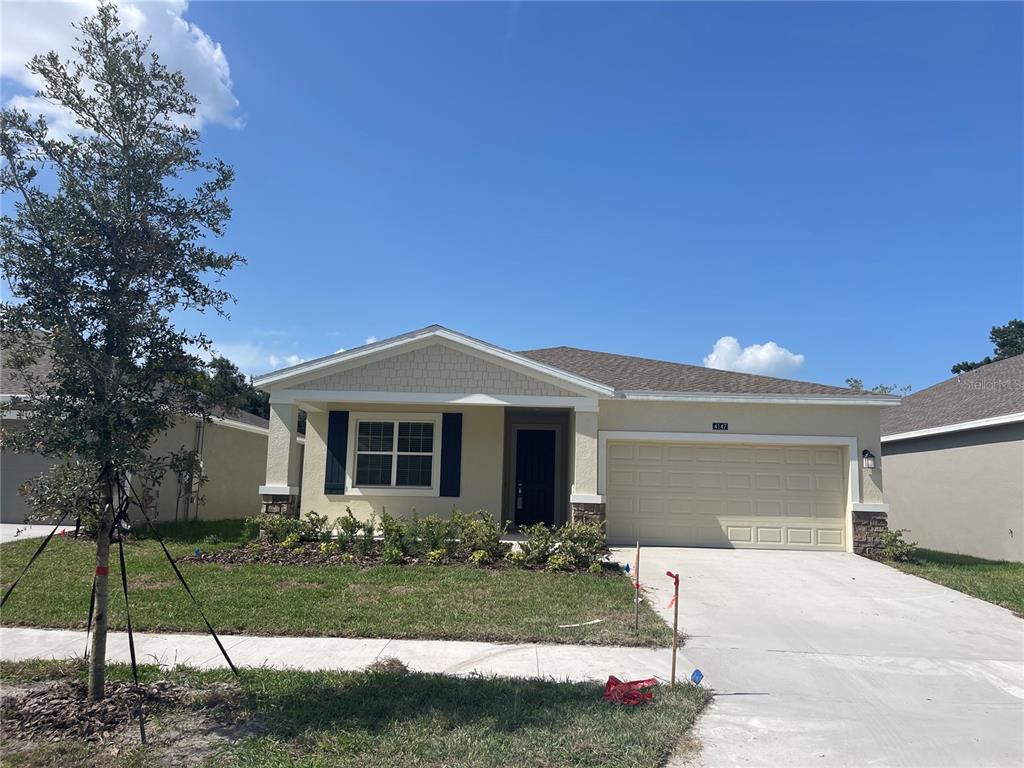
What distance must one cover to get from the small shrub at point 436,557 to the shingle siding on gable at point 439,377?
3.30 metres

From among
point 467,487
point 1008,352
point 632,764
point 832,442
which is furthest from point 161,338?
point 1008,352

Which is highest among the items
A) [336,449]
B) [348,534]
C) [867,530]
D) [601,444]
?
[601,444]

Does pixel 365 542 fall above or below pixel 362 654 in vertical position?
above

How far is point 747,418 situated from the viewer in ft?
45.1

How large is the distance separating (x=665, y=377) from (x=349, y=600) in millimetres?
8846

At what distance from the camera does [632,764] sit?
13.8 feet

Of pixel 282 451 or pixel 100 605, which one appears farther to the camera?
pixel 282 451

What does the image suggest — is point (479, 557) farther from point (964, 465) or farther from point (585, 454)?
point (964, 465)

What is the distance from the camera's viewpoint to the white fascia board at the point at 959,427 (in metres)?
14.1

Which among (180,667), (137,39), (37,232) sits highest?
(137,39)

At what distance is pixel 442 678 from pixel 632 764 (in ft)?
6.58

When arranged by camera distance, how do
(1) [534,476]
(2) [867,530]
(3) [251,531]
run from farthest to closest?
(1) [534,476]
(2) [867,530]
(3) [251,531]

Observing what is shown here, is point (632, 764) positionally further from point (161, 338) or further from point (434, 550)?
point (434, 550)

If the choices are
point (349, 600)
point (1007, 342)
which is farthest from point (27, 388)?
point (1007, 342)
